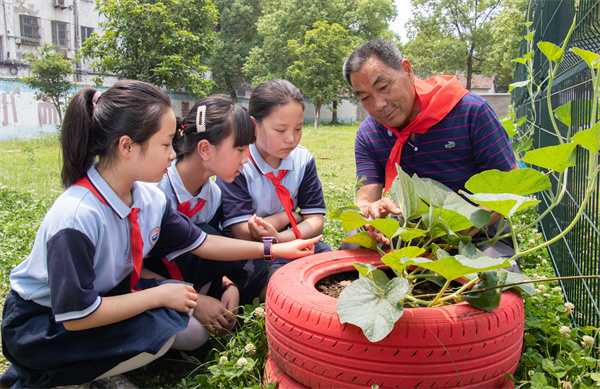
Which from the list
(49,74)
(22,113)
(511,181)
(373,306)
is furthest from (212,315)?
(22,113)

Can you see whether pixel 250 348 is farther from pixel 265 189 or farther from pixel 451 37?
pixel 451 37

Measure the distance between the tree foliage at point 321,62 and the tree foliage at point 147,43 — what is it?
8.47 metres

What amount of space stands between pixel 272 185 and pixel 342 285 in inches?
36.1

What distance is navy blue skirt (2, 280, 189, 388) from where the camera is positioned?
1.55 metres

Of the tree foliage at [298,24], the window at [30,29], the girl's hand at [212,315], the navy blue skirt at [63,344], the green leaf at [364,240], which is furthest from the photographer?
the tree foliage at [298,24]

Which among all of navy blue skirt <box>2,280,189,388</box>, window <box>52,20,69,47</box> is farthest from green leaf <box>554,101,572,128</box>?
window <box>52,20,69,47</box>

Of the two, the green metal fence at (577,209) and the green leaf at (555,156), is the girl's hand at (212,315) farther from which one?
the green metal fence at (577,209)

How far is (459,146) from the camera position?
7.43 feet

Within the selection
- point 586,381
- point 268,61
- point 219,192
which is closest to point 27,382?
point 219,192

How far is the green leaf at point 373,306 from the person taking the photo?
1.15m

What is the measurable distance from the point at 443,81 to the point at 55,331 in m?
2.02

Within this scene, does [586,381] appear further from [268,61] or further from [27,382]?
[268,61]

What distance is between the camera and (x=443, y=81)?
2369 millimetres

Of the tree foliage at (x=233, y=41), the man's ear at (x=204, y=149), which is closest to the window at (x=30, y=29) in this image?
the tree foliage at (x=233, y=41)
